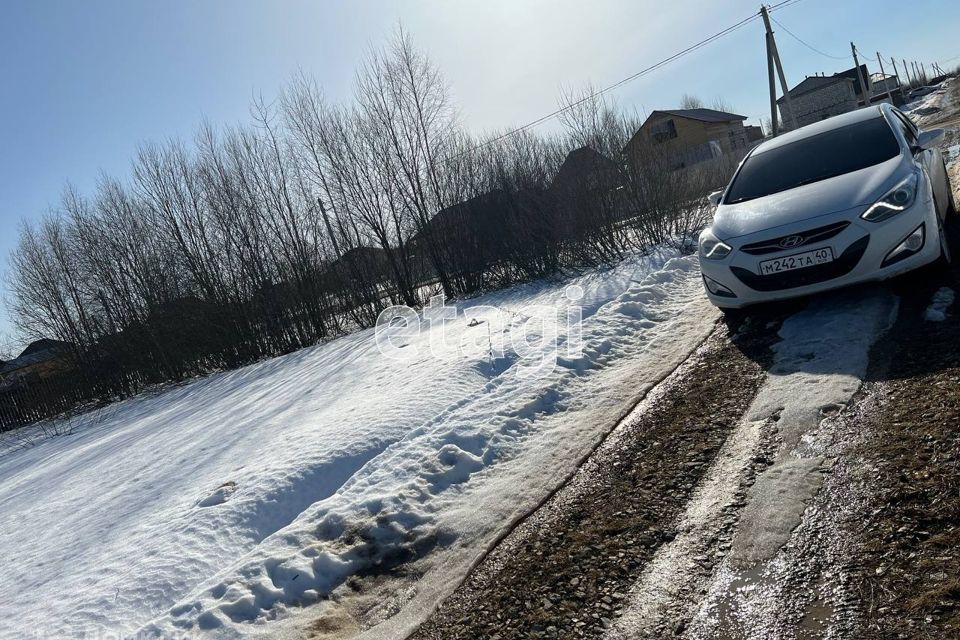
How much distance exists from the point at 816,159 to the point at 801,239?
156cm

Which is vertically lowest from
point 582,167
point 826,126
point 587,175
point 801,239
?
point 801,239

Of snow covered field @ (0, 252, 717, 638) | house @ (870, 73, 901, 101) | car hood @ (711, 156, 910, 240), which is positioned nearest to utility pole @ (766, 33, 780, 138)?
snow covered field @ (0, 252, 717, 638)

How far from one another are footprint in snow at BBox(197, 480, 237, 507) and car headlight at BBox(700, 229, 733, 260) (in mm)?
4818

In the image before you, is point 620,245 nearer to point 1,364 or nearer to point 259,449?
point 259,449

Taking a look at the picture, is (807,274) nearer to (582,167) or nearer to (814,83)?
(582,167)

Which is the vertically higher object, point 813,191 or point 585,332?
point 813,191

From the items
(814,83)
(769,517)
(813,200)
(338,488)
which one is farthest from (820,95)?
(769,517)

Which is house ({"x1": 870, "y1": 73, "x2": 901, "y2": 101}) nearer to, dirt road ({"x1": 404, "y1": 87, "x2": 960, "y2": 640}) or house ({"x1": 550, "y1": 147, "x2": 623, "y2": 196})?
house ({"x1": 550, "y1": 147, "x2": 623, "y2": 196})

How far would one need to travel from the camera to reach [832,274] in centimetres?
502

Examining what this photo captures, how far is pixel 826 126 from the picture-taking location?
6629 mm

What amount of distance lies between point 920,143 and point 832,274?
2.15 metres

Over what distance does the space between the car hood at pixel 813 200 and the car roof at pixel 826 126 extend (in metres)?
1.12

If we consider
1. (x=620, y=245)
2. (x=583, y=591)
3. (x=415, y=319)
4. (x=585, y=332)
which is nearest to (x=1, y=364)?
(x=415, y=319)

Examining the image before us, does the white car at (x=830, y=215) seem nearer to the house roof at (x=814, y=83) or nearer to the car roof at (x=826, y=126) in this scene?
the car roof at (x=826, y=126)
